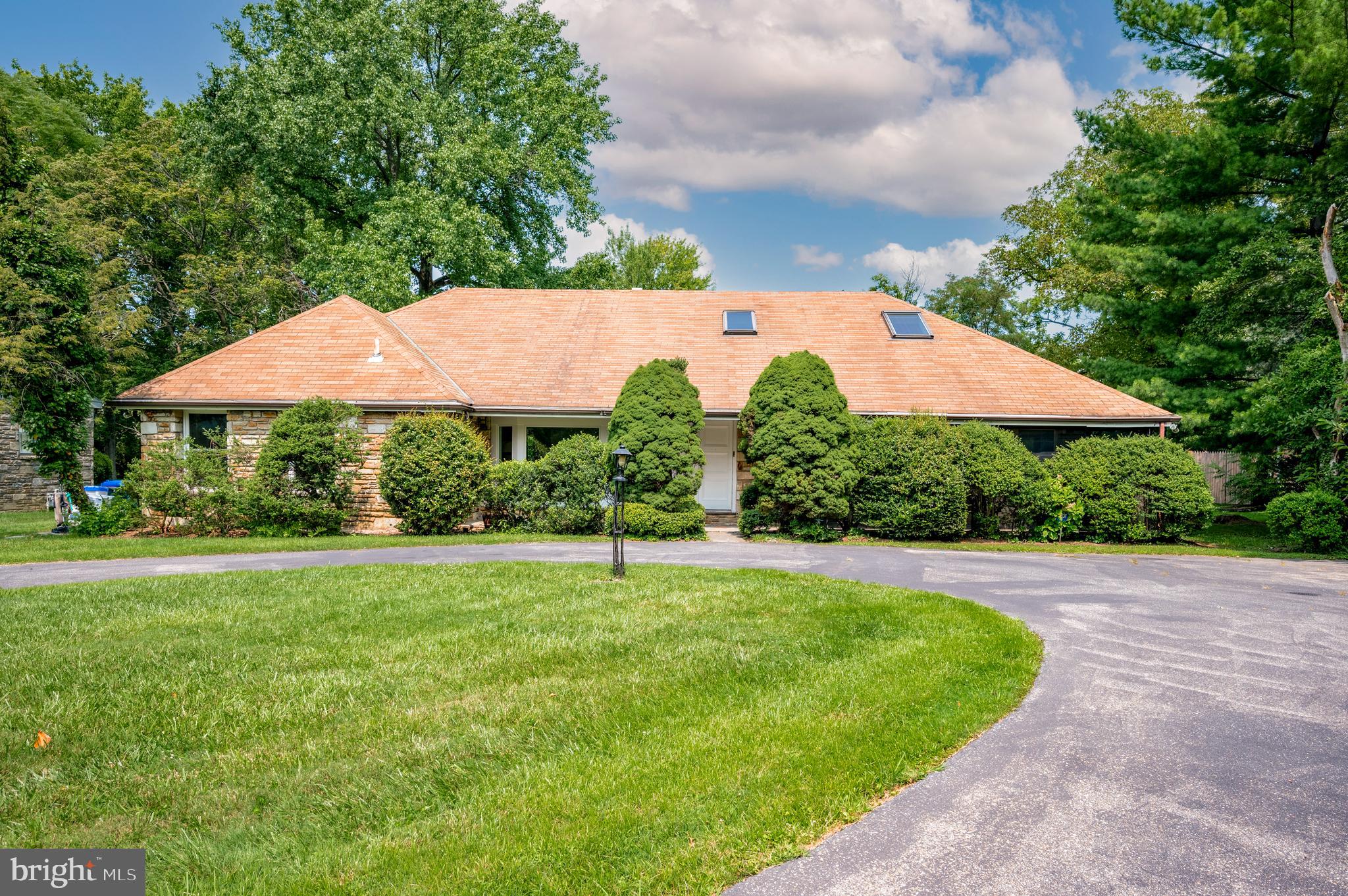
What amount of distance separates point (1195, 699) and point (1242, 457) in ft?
48.9

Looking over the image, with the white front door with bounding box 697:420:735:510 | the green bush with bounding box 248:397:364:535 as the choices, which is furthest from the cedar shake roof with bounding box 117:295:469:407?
the white front door with bounding box 697:420:735:510

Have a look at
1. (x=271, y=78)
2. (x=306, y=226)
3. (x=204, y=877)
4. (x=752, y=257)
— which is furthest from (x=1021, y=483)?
(x=271, y=78)

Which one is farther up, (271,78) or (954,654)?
(271,78)

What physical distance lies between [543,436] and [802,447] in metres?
7.08

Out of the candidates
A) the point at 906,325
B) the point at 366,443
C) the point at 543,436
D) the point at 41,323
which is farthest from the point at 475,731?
the point at 906,325

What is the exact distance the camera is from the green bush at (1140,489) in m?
13.2

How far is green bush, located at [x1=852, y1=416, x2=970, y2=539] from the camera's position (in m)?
13.3

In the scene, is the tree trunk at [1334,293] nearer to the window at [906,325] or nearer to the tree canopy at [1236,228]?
the tree canopy at [1236,228]

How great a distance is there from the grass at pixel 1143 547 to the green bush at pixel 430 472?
19.0 ft

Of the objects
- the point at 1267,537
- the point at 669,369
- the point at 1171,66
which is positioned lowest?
the point at 1267,537

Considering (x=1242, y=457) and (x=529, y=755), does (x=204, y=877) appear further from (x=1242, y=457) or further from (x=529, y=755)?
(x=1242, y=457)

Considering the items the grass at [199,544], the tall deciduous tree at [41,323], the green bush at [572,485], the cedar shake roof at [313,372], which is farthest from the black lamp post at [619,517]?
the tall deciduous tree at [41,323]

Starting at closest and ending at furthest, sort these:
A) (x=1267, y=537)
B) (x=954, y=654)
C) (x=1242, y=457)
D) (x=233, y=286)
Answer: (x=954, y=654) → (x=1267, y=537) → (x=1242, y=457) → (x=233, y=286)

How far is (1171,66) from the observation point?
1628 centimetres
